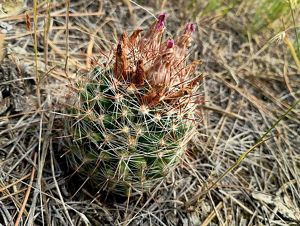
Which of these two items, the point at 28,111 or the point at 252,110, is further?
the point at 252,110

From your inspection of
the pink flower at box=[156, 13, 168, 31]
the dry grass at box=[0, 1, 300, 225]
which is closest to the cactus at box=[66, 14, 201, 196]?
the pink flower at box=[156, 13, 168, 31]

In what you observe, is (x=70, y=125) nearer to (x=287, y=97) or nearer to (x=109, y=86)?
(x=109, y=86)

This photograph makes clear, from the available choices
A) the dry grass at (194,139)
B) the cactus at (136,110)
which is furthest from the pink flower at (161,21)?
the dry grass at (194,139)

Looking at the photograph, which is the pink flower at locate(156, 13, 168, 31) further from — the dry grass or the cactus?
the dry grass

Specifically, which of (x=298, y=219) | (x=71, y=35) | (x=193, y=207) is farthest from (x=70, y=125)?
(x=298, y=219)

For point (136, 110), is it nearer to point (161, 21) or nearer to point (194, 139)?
point (161, 21)

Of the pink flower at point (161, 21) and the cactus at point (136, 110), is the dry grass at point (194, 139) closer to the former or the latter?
the cactus at point (136, 110)
